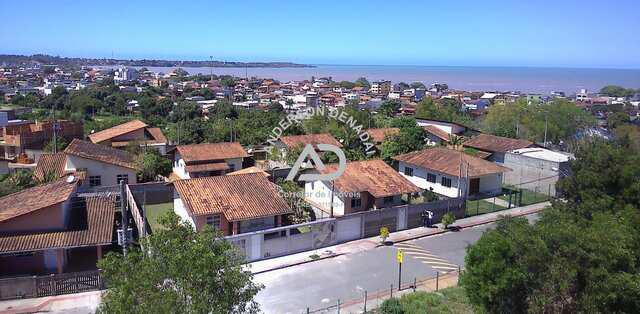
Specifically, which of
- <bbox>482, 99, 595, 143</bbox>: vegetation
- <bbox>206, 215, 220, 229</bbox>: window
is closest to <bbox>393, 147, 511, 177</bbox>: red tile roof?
<bbox>206, 215, 220, 229</bbox>: window

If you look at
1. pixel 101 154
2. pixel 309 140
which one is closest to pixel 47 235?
pixel 101 154

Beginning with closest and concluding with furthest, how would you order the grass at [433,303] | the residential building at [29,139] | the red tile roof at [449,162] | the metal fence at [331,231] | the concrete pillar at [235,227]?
the grass at [433,303] < the metal fence at [331,231] < the concrete pillar at [235,227] < the red tile roof at [449,162] < the residential building at [29,139]

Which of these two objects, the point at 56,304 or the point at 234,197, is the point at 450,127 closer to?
the point at 234,197

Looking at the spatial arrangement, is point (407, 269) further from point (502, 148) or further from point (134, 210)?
point (502, 148)

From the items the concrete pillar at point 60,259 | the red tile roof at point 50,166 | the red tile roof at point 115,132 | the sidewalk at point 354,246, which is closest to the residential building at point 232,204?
the sidewalk at point 354,246

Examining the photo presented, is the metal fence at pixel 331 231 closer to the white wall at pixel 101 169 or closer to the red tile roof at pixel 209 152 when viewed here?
the red tile roof at pixel 209 152

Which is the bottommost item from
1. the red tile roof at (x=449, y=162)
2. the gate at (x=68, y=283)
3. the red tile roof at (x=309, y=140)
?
the gate at (x=68, y=283)

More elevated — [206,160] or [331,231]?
[206,160]
